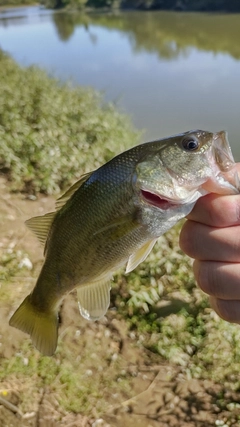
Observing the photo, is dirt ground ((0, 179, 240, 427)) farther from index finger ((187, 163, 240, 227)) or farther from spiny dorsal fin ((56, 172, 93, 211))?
index finger ((187, 163, 240, 227))

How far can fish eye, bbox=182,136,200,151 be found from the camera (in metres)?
1.47

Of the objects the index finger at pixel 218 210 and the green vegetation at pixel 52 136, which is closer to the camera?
the index finger at pixel 218 210

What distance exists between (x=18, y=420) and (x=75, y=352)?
670mm

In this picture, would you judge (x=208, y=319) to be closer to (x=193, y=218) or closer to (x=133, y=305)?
(x=133, y=305)

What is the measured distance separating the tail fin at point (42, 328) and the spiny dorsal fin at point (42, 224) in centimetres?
27

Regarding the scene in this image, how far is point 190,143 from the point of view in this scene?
1.49 metres

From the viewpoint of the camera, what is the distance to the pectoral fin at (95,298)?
1.70 metres

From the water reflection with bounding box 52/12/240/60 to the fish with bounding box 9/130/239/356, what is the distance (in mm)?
16928

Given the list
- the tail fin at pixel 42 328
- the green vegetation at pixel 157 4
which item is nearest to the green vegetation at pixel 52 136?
the tail fin at pixel 42 328

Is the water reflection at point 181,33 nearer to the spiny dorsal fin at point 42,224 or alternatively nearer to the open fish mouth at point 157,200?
the spiny dorsal fin at point 42,224

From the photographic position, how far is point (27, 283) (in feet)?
13.9

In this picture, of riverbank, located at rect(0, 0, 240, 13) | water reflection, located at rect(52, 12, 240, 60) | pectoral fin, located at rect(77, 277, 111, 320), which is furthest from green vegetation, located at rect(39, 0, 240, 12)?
pectoral fin, located at rect(77, 277, 111, 320)

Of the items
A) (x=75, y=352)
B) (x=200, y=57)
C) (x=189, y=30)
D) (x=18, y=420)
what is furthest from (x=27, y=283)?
(x=189, y=30)

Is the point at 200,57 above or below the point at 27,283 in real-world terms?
below
